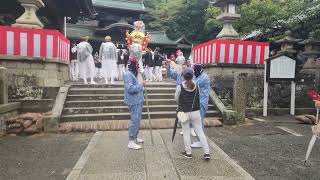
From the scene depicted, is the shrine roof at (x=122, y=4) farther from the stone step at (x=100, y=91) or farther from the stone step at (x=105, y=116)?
the stone step at (x=105, y=116)

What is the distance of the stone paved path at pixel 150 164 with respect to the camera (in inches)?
198

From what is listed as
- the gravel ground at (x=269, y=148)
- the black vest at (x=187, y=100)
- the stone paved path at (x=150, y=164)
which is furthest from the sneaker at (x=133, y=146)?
the gravel ground at (x=269, y=148)

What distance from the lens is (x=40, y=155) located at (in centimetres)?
663

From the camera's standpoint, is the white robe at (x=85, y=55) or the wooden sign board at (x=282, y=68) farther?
the white robe at (x=85, y=55)

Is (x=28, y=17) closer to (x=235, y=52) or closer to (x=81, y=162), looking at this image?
(x=81, y=162)

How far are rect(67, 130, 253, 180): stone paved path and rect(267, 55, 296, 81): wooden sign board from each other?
533 centimetres

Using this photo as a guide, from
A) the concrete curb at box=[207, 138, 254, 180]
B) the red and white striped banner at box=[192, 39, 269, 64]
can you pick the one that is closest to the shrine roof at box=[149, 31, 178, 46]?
the red and white striped banner at box=[192, 39, 269, 64]

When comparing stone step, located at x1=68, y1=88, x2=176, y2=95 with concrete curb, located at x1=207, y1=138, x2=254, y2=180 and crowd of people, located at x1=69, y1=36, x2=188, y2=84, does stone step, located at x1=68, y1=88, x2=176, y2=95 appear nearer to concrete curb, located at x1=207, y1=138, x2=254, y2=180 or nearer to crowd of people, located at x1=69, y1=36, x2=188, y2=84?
crowd of people, located at x1=69, y1=36, x2=188, y2=84

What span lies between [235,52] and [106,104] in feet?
18.0

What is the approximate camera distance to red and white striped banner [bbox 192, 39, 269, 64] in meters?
12.7

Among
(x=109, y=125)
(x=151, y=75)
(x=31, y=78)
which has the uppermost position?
(x=151, y=75)

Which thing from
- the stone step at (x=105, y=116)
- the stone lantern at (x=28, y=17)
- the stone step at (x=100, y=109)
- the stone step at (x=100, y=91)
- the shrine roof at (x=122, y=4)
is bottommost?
the stone step at (x=105, y=116)

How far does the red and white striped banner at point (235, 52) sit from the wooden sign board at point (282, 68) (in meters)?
1.53

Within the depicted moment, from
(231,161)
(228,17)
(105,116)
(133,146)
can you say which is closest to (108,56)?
(105,116)
